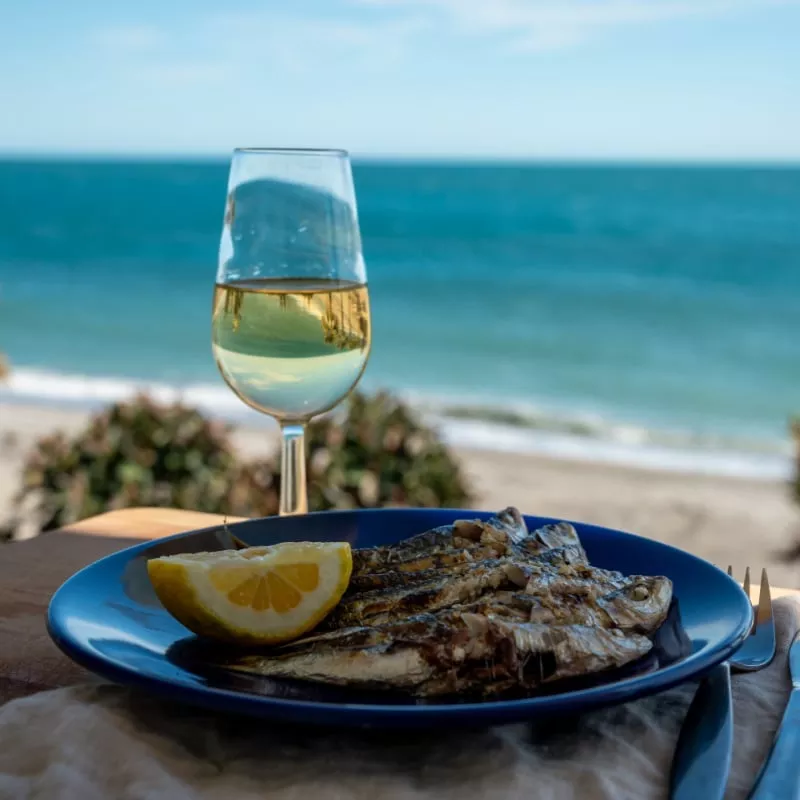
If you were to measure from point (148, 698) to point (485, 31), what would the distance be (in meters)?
58.3

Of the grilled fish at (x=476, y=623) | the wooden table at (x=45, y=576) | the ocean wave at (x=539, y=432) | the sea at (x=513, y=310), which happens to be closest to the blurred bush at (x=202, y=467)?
the wooden table at (x=45, y=576)

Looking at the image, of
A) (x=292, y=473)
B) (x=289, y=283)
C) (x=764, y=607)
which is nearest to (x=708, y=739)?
(x=764, y=607)

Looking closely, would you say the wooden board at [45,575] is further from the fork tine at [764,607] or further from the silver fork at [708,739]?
the fork tine at [764,607]

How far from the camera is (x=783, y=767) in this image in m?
1.07

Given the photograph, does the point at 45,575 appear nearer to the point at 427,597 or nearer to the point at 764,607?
the point at 427,597

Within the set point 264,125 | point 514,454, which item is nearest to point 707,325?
point 514,454

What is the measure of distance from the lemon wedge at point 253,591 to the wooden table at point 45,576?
0.22m

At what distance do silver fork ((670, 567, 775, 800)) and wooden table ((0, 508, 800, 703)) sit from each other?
1.89 ft

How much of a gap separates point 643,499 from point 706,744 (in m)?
10.4

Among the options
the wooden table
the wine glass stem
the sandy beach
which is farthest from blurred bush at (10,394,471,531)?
the sandy beach

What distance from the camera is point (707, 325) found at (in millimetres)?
30000

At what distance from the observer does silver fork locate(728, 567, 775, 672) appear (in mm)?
1396

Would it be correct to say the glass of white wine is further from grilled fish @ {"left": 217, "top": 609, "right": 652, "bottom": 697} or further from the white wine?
grilled fish @ {"left": 217, "top": 609, "right": 652, "bottom": 697}

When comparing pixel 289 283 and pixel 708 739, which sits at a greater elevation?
pixel 289 283
